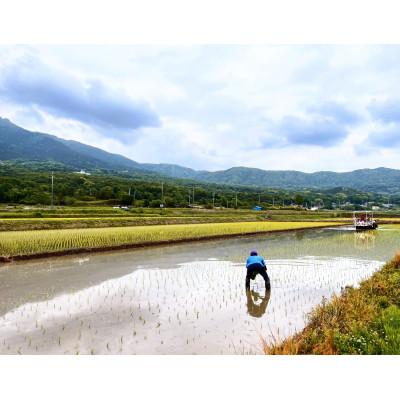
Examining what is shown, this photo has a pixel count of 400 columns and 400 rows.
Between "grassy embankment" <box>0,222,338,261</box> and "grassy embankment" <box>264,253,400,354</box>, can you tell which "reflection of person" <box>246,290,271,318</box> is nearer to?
"grassy embankment" <box>264,253,400,354</box>

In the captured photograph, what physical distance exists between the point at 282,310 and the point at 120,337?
12.8 ft

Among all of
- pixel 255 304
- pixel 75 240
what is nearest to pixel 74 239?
pixel 75 240

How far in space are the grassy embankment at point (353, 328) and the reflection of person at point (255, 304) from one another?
51.3 inches

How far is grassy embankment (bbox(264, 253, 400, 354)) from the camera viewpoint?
496 cm

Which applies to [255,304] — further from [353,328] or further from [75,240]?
[75,240]

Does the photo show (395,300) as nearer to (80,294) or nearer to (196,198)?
(80,294)

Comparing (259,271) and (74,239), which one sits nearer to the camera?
(259,271)

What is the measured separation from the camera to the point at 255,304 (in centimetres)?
864

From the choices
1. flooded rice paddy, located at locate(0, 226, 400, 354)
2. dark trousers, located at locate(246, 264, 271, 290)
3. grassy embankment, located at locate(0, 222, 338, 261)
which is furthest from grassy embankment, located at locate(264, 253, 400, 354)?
grassy embankment, located at locate(0, 222, 338, 261)

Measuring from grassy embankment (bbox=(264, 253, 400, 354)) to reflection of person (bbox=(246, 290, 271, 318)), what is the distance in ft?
4.27

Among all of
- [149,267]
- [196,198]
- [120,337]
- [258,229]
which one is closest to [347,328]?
[120,337]

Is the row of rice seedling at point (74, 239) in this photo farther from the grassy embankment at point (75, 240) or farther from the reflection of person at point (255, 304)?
the reflection of person at point (255, 304)

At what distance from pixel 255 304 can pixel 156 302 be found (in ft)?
8.28

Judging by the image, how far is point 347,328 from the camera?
5875mm
